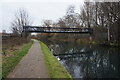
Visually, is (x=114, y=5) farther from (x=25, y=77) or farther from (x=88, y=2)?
(x=25, y=77)

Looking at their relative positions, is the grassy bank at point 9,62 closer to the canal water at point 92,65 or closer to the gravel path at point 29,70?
the gravel path at point 29,70

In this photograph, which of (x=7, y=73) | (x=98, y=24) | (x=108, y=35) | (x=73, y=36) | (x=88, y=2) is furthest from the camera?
(x=73, y=36)

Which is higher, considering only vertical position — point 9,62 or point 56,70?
point 9,62

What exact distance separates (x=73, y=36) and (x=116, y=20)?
22.3 metres

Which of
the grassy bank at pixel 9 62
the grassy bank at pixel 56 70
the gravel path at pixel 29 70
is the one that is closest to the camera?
the gravel path at pixel 29 70

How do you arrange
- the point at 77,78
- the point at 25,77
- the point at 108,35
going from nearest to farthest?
the point at 25,77 → the point at 77,78 → the point at 108,35

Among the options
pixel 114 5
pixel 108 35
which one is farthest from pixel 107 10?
pixel 108 35

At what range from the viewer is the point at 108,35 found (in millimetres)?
29703

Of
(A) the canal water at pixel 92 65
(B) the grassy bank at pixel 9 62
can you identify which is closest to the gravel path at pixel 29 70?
(B) the grassy bank at pixel 9 62

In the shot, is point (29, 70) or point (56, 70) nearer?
point (29, 70)

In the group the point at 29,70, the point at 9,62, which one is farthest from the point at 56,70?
the point at 9,62

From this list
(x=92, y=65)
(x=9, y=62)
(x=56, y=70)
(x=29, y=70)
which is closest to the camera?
(x=29, y=70)

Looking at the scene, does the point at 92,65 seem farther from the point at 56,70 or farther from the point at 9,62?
the point at 9,62

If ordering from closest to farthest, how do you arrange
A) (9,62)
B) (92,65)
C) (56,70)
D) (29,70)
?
1. (29,70)
2. (56,70)
3. (9,62)
4. (92,65)
